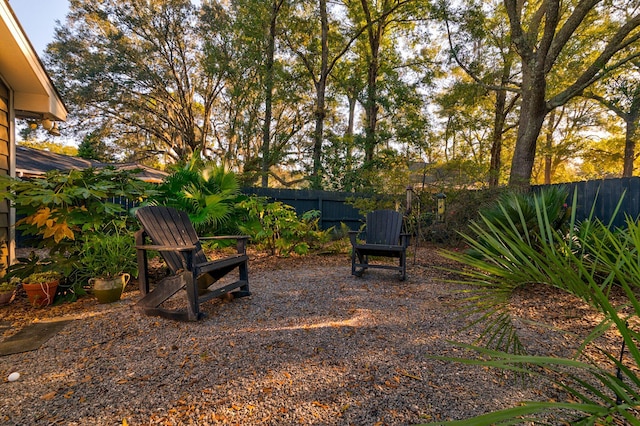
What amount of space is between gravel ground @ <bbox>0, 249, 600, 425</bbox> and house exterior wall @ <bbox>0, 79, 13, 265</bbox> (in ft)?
2.93

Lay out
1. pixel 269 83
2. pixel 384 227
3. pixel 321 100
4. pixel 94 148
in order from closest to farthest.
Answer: pixel 384 227
pixel 269 83
pixel 321 100
pixel 94 148

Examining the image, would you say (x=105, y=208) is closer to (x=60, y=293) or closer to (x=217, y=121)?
(x=60, y=293)

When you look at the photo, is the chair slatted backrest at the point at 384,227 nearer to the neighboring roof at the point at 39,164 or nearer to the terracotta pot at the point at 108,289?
the terracotta pot at the point at 108,289

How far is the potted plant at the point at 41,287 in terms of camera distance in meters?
2.64

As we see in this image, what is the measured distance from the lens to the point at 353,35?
1038 cm

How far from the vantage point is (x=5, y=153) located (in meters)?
3.29

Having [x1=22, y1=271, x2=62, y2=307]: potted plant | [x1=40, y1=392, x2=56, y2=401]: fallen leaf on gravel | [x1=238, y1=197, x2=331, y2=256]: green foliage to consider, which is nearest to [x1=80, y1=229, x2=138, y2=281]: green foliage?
[x1=22, y1=271, x2=62, y2=307]: potted plant

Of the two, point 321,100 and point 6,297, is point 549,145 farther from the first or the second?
point 6,297

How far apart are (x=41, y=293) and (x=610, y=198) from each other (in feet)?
24.2

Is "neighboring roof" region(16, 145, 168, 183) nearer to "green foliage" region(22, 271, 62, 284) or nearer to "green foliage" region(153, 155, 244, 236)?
"green foliage" region(153, 155, 244, 236)

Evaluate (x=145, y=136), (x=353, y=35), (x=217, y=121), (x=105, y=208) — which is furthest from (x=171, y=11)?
(x=105, y=208)

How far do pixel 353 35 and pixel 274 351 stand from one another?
11224mm

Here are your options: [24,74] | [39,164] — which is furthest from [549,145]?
[39,164]

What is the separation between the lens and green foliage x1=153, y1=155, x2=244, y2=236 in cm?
436
